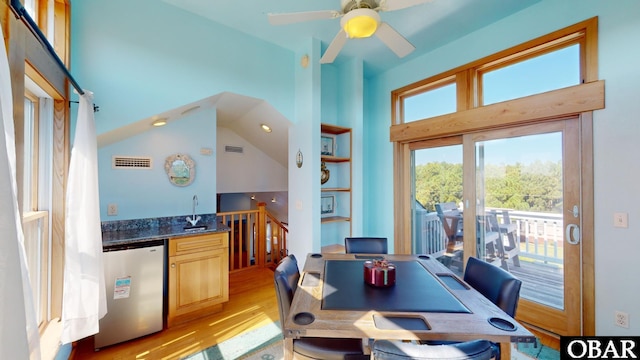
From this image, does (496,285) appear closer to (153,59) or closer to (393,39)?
(393,39)

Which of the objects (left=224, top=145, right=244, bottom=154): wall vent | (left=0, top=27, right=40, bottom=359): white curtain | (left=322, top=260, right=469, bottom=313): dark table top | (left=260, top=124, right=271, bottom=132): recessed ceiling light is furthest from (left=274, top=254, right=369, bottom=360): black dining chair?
(left=224, top=145, right=244, bottom=154): wall vent

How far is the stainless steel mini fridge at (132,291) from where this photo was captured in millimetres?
2125

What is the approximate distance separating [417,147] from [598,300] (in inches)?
84.2

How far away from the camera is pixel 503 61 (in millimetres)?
2604

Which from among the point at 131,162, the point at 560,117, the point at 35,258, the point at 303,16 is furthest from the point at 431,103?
the point at 35,258

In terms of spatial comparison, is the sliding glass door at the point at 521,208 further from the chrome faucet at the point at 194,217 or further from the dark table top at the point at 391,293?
the chrome faucet at the point at 194,217

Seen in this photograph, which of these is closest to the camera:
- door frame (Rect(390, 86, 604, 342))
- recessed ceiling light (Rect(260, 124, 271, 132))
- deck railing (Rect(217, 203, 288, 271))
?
door frame (Rect(390, 86, 604, 342))

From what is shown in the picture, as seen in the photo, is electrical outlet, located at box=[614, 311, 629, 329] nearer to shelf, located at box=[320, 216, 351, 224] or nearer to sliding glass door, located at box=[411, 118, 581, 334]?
sliding glass door, located at box=[411, 118, 581, 334]

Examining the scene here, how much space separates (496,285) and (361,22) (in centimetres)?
182

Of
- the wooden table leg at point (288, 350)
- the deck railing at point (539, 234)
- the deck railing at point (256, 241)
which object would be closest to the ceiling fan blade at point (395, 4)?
the wooden table leg at point (288, 350)

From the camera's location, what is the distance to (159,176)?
2865 millimetres

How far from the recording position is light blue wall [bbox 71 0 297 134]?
6.93 feet

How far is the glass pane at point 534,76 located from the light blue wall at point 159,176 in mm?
3234

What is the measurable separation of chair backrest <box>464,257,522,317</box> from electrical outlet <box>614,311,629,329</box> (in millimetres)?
1179
